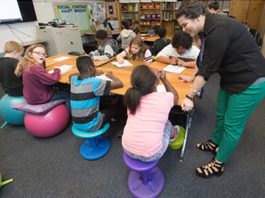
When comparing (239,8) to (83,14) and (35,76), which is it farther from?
(35,76)

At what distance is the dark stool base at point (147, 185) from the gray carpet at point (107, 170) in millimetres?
53

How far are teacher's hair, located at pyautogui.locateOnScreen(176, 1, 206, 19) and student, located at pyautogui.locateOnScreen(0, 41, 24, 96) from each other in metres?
1.96

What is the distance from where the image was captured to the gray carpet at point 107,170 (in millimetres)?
1525

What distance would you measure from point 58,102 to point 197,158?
5.38 ft

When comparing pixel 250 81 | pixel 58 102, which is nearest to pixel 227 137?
pixel 250 81

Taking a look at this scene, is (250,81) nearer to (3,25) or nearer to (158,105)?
(158,105)

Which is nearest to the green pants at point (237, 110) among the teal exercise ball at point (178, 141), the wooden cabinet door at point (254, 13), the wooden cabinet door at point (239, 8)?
the teal exercise ball at point (178, 141)

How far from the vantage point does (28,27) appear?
13.7 ft

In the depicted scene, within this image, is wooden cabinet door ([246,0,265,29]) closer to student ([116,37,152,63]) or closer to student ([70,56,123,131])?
student ([116,37,152,63])

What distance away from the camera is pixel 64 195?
153 cm

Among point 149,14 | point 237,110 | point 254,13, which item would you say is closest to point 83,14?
point 149,14

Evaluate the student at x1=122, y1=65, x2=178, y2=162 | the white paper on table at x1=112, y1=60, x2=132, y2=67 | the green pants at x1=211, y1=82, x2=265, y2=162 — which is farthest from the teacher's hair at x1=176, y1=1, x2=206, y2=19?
the white paper on table at x1=112, y1=60, x2=132, y2=67

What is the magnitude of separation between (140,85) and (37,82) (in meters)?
1.33

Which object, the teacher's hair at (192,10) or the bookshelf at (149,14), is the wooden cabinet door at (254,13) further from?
the teacher's hair at (192,10)
